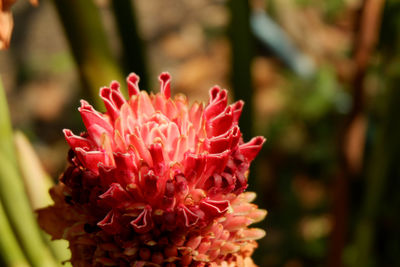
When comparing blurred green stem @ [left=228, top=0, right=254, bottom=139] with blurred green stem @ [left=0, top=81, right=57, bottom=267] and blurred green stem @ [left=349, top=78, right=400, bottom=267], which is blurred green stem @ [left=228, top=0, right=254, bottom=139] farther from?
blurred green stem @ [left=0, top=81, right=57, bottom=267]

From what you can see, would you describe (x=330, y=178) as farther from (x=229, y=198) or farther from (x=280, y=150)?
(x=229, y=198)

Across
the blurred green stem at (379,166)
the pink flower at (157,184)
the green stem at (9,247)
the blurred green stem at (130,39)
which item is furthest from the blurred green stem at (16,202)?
the blurred green stem at (379,166)

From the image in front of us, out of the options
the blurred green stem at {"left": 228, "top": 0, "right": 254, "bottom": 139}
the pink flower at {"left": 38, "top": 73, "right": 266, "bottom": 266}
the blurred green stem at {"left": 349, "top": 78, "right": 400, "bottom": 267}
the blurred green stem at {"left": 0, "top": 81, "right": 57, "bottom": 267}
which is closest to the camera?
the pink flower at {"left": 38, "top": 73, "right": 266, "bottom": 266}

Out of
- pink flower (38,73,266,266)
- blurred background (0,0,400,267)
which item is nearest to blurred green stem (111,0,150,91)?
blurred background (0,0,400,267)

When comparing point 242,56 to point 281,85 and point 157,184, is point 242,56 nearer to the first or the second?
point 157,184

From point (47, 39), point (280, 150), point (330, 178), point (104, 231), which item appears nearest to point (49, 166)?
point (47, 39)

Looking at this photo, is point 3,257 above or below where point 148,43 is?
below
